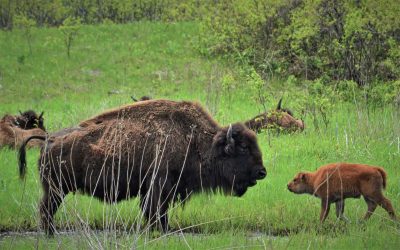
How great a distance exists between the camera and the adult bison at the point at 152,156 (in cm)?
884

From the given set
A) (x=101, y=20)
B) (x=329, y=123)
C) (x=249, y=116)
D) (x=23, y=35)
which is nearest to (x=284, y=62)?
(x=249, y=116)

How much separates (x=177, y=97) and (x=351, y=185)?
12.9 metres

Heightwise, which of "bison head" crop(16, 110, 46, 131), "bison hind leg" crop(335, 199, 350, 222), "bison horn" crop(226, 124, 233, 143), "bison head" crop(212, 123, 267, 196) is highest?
A: "bison horn" crop(226, 124, 233, 143)

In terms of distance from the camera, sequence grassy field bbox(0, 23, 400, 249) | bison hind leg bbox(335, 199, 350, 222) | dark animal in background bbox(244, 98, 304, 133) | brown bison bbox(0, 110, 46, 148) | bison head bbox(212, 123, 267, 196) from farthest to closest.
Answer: dark animal in background bbox(244, 98, 304, 133) < brown bison bbox(0, 110, 46, 148) < bison head bbox(212, 123, 267, 196) < bison hind leg bbox(335, 199, 350, 222) < grassy field bbox(0, 23, 400, 249)

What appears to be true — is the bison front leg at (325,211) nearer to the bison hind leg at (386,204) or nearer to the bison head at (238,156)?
the bison hind leg at (386,204)

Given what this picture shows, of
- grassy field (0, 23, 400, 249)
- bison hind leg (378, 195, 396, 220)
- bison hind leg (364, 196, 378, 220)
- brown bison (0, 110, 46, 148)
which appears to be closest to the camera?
grassy field (0, 23, 400, 249)

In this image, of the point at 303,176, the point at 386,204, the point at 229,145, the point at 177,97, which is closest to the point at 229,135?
the point at 229,145

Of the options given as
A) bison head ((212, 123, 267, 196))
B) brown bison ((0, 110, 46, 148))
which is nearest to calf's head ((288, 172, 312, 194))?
bison head ((212, 123, 267, 196))

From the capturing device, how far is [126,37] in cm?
3150

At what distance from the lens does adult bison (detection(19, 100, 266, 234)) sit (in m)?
8.84

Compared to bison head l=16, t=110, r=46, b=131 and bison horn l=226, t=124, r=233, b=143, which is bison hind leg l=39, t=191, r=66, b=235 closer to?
bison horn l=226, t=124, r=233, b=143

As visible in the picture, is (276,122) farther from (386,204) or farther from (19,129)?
(386,204)

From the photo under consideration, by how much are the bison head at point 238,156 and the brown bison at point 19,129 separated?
200 inches

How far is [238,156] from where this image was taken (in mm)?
9242
